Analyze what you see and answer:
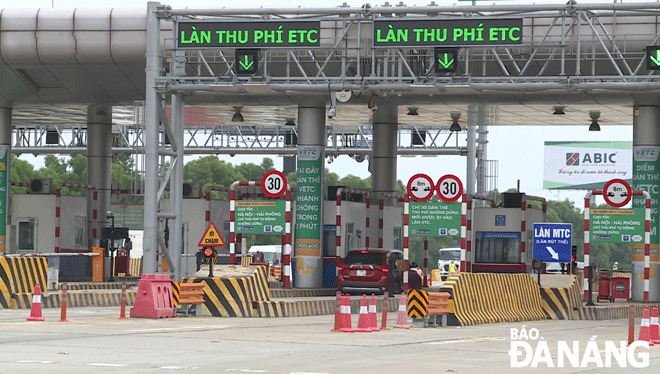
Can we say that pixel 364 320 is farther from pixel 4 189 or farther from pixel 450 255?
pixel 450 255

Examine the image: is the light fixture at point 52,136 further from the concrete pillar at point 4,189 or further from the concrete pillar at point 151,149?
the concrete pillar at point 151,149

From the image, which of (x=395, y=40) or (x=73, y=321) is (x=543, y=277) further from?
(x=73, y=321)

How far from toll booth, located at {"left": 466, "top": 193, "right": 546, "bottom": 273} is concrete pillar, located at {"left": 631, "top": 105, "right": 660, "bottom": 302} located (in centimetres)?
536

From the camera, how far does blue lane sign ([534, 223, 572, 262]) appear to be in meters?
39.3

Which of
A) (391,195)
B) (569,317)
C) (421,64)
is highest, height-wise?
(421,64)

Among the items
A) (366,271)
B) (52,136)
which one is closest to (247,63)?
(366,271)

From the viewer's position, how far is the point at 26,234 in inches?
1794

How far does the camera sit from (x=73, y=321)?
25125 mm

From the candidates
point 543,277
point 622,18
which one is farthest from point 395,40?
point 543,277

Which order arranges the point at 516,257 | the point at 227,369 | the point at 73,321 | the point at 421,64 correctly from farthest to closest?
the point at 516,257
the point at 421,64
the point at 73,321
the point at 227,369

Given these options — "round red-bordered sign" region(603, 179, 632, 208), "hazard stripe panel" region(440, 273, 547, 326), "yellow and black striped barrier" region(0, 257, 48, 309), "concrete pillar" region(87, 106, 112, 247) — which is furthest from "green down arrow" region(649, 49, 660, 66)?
"concrete pillar" region(87, 106, 112, 247)

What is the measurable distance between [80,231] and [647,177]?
2084cm

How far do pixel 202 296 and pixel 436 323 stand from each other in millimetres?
5121

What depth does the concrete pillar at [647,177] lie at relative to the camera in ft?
124
